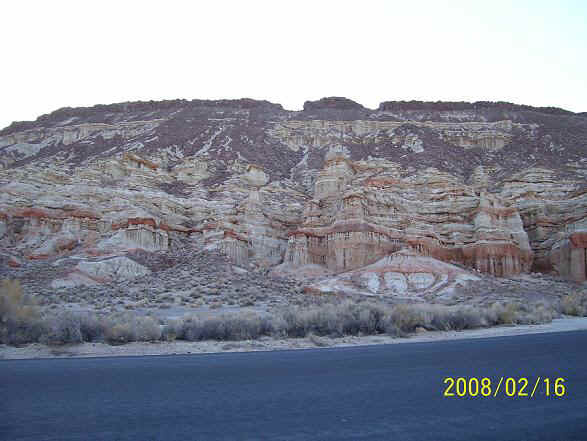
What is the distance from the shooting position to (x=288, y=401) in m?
5.92

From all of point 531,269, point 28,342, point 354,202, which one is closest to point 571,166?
point 531,269

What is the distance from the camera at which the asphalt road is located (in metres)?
4.61

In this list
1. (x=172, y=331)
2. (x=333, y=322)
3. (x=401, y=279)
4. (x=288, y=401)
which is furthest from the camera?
(x=401, y=279)

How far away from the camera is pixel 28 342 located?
12.7 m

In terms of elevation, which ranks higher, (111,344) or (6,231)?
(6,231)

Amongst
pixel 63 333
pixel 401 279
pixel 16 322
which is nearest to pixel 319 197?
pixel 401 279

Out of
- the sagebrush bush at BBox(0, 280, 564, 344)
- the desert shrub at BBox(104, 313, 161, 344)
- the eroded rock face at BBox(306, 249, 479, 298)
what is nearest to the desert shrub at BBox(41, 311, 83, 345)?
the sagebrush bush at BBox(0, 280, 564, 344)

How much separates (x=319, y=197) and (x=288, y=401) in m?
51.9

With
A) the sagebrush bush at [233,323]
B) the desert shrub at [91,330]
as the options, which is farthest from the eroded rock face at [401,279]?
the desert shrub at [91,330]

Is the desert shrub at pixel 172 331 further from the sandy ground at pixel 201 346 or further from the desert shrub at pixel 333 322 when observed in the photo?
the desert shrub at pixel 333 322

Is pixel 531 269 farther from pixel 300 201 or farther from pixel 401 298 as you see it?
pixel 300 201

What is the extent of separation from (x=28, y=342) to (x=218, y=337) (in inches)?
210

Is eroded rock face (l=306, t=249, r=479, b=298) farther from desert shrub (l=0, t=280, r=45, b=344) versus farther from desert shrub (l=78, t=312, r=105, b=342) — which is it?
desert shrub (l=0, t=280, r=45, b=344)

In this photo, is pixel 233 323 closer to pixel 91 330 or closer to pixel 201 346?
pixel 201 346
